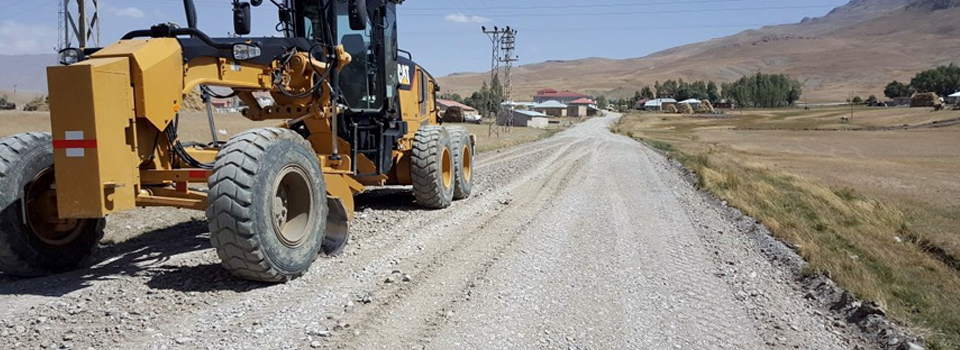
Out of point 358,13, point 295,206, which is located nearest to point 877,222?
point 358,13

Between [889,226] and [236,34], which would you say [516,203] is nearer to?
[236,34]

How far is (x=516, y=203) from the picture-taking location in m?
11.6

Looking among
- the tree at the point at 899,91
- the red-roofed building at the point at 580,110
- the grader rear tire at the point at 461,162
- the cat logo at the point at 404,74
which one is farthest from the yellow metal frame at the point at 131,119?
the tree at the point at 899,91

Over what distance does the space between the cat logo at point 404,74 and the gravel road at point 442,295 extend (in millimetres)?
2304

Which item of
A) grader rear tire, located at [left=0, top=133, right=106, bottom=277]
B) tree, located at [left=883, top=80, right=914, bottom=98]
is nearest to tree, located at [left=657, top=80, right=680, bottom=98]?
tree, located at [left=883, top=80, right=914, bottom=98]

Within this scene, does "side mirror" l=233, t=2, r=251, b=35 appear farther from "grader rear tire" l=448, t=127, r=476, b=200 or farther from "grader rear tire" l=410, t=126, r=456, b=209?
"grader rear tire" l=448, t=127, r=476, b=200

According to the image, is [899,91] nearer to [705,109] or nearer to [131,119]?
[705,109]

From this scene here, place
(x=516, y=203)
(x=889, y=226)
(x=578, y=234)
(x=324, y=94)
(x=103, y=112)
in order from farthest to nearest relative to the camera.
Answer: (x=889, y=226), (x=516, y=203), (x=578, y=234), (x=324, y=94), (x=103, y=112)

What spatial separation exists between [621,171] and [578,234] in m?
10.5

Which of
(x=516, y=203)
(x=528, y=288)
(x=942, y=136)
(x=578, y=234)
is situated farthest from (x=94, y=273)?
(x=942, y=136)

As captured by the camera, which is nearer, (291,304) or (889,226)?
(291,304)

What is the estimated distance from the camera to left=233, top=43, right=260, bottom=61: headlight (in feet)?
21.7

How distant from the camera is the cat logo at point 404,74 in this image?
10628 mm

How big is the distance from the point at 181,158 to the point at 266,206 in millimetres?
1531
